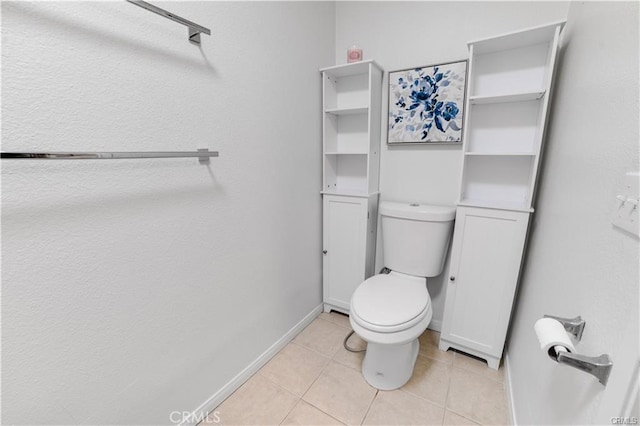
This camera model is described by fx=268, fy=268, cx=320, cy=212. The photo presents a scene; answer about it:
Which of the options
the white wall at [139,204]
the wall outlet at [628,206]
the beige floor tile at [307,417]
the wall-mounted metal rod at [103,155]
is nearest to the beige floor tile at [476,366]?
the beige floor tile at [307,417]

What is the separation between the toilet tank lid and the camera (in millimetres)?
1458

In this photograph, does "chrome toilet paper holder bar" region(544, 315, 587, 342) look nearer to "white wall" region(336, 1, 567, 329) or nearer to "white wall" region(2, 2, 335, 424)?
"white wall" region(336, 1, 567, 329)

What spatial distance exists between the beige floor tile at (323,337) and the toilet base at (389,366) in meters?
0.29

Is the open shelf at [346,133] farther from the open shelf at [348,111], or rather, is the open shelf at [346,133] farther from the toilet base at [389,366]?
the toilet base at [389,366]

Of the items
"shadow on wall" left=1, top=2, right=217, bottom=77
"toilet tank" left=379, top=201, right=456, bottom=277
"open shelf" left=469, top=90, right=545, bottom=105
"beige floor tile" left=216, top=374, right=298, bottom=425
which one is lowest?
"beige floor tile" left=216, top=374, right=298, bottom=425

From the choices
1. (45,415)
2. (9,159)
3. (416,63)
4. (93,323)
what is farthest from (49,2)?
(416,63)

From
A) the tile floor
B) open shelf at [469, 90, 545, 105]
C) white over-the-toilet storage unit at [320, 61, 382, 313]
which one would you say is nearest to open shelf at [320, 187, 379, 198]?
white over-the-toilet storage unit at [320, 61, 382, 313]

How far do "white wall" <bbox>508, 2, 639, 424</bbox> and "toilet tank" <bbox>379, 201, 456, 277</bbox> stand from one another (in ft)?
1.38

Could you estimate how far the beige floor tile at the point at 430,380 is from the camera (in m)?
1.30

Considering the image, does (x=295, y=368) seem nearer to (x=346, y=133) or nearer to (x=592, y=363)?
(x=592, y=363)

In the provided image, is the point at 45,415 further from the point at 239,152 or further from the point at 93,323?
the point at 239,152

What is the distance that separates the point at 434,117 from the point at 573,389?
1.33 m

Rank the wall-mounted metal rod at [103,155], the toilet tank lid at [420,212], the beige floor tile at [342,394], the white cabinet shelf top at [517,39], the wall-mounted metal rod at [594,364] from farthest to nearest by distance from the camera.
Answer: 1. the toilet tank lid at [420,212]
2. the beige floor tile at [342,394]
3. the white cabinet shelf top at [517,39]
4. the wall-mounted metal rod at [103,155]
5. the wall-mounted metal rod at [594,364]

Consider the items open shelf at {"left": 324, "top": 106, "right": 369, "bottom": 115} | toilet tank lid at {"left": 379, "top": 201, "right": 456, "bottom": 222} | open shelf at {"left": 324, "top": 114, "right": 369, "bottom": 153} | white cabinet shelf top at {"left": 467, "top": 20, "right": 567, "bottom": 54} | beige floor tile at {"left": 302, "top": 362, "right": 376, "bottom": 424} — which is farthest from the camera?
open shelf at {"left": 324, "top": 114, "right": 369, "bottom": 153}
